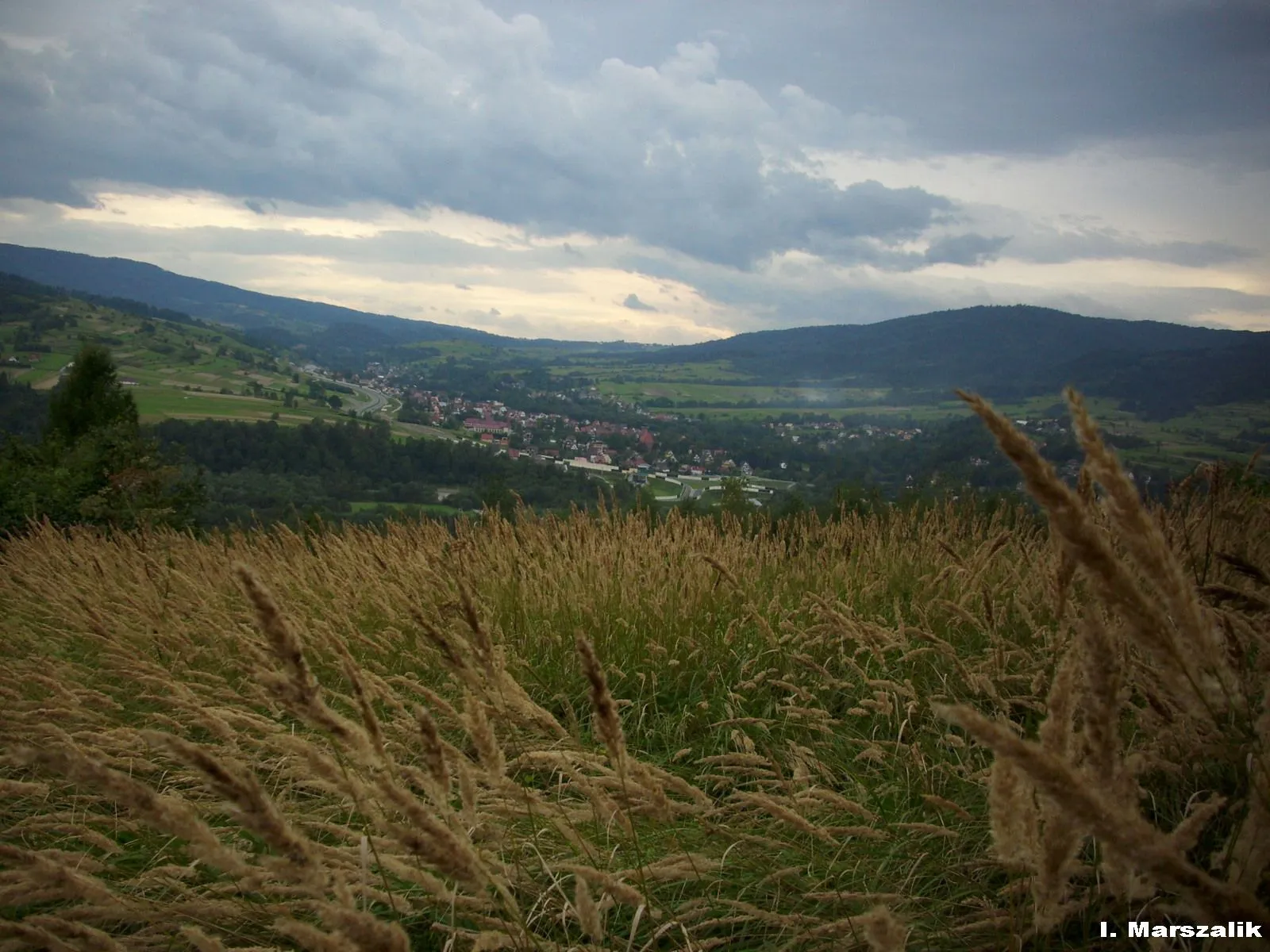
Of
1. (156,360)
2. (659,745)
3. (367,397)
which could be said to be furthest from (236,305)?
(659,745)

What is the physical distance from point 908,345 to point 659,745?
75.5 meters

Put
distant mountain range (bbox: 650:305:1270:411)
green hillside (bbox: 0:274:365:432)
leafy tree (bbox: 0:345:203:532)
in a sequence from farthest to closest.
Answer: green hillside (bbox: 0:274:365:432), distant mountain range (bbox: 650:305:1270:411), leafy tree (bbox: 0:345:203:532)

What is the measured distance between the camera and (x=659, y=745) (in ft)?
11.4

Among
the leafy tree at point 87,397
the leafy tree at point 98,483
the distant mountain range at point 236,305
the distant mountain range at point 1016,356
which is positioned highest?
the distant mountain range at point 236,305

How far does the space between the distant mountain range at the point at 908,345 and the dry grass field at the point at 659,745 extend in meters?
0.60

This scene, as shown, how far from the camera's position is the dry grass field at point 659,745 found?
1.04 meters

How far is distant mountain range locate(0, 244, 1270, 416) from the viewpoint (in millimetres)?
21516

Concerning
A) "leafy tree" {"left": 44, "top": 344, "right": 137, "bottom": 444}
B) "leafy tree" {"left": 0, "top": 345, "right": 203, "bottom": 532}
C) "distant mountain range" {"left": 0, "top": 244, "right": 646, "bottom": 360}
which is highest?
"distant mountain range" {"left": 0, "top": 244, "right": 646, "bottom": 360}


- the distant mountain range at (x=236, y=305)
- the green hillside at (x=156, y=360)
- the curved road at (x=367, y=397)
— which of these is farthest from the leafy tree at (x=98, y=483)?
the distant mountain range at (x=236, y=305)

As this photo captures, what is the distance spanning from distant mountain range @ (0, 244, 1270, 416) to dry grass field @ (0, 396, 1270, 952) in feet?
1.96

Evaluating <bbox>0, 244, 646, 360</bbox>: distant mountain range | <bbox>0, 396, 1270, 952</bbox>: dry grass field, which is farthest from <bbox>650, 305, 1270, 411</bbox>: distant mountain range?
<bbox>0, 244, 646, 360</bbox>: distant mountain range

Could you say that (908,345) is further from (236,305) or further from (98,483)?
(236,305)

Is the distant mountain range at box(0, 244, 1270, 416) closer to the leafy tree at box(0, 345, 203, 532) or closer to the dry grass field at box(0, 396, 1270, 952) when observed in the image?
the dry grass field at box(0, 396, 1270, 952)

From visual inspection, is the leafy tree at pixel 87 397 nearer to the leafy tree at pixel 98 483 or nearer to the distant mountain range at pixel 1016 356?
the leafy tree at pixel 98 483
